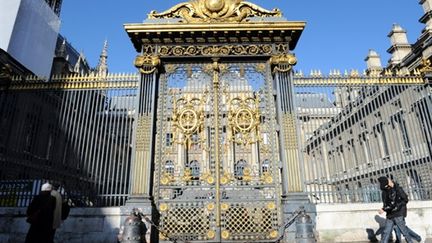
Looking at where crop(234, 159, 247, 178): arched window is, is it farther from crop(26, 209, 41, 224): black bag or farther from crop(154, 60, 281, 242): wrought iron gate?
crop(26, 209, 41, 224): black bag

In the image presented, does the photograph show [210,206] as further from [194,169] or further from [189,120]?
[189,120]

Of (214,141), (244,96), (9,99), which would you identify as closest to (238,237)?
(214,141)

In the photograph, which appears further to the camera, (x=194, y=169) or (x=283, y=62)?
(x=283, y=62)

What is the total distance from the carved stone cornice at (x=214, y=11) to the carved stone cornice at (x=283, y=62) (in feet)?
5.17

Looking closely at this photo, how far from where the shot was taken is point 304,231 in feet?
24.9

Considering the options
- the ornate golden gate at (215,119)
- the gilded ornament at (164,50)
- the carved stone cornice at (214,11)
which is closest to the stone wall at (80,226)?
the ornate golden gate at (215,119)

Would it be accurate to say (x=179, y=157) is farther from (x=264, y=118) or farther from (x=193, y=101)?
(x=264, y=118)

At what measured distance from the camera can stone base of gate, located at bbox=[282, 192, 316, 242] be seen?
868 centimetres

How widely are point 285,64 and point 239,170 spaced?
382 centimetres

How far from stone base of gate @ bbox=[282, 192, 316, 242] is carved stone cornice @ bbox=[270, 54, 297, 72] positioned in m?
4.04

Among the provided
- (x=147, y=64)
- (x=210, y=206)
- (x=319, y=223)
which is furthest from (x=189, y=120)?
(x=319, y=223)

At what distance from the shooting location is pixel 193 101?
10.4 m

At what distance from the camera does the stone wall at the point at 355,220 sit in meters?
8.90

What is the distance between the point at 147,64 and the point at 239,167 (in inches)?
177
